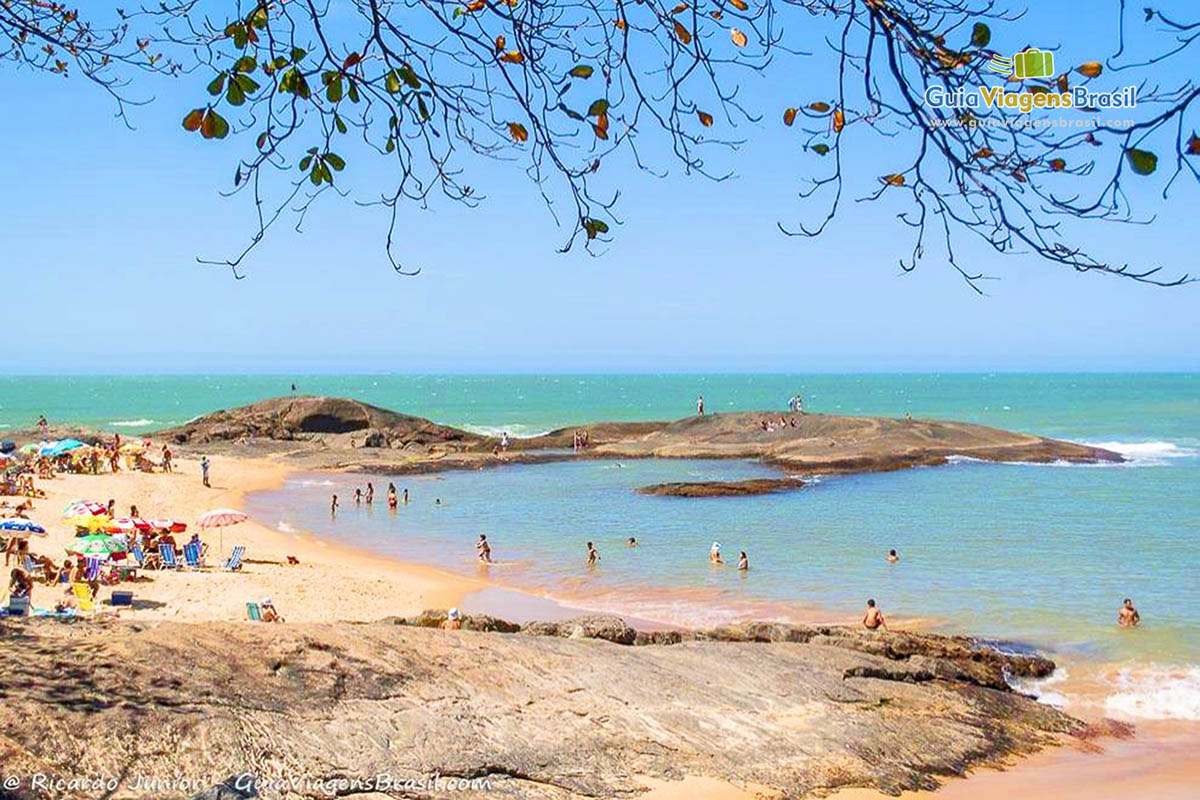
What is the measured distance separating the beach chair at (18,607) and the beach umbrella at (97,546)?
4827 millimetres

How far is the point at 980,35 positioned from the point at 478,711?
763 cm

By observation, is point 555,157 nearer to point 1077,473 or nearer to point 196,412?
point 1077,473

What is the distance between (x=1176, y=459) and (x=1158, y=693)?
1609 inches

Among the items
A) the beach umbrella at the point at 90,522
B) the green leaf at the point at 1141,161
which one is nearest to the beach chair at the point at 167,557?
the beach umbrella at the point at 90,522

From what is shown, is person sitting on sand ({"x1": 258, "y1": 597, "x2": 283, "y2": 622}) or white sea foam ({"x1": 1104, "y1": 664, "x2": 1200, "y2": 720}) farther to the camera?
person sitting on sand ({"x1": 258, "y1": 597, "x2": 283, "y2": 622})

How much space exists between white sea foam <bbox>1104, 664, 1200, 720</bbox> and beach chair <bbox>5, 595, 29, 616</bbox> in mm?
15632

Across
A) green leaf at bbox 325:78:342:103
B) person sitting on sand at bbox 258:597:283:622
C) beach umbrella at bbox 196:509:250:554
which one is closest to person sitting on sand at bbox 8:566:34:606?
person sitting on sand at bbox 258:597:283:622

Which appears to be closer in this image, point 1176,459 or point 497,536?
point 497,536

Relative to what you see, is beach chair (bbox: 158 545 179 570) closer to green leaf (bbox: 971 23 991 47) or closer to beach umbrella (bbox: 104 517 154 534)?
beach umbrella (bbox: 104 517 154 534)

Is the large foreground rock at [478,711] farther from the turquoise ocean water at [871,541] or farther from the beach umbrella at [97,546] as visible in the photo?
the beach umbrella at [97,546]

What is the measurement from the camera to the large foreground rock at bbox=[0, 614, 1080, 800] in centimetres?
725

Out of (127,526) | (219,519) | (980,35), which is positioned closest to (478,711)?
(980,35)

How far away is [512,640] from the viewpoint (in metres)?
11.4

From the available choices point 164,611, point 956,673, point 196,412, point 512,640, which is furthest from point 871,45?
point 196,412
